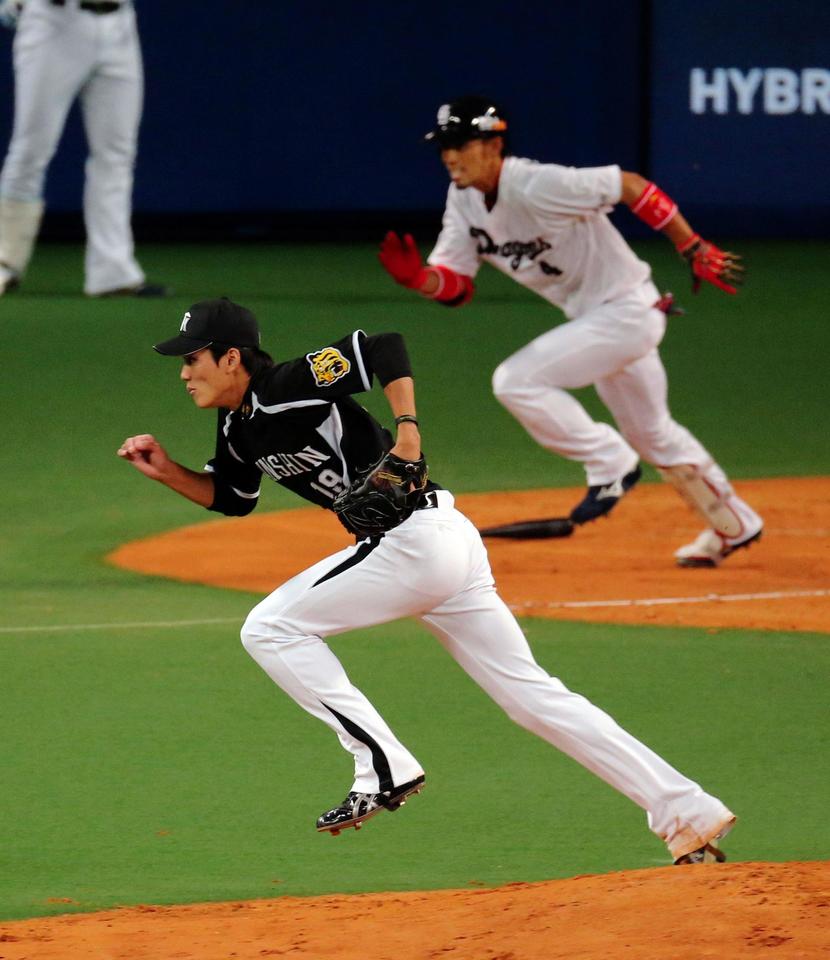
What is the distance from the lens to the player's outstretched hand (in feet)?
18.6

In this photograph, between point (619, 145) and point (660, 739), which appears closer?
point (660, 739)

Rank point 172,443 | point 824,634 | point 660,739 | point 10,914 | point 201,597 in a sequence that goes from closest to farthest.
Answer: point 10,914, point 660,739, point 824,634, point 201,597, point 172,443

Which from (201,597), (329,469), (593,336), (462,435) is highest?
(329,469)

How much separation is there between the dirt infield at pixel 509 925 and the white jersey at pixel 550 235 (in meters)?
4.45

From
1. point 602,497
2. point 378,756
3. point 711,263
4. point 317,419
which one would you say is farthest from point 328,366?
point 602,497

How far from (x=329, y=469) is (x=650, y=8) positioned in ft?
41.8

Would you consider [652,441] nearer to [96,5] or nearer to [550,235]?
[550,235]

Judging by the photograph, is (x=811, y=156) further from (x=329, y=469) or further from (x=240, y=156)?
(x=329, y=469)

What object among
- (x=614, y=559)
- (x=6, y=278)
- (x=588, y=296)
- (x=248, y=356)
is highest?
(x=248, y=356)

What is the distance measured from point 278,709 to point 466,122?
289cm

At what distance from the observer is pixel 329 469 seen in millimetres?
5551

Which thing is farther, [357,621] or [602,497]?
[602,497]

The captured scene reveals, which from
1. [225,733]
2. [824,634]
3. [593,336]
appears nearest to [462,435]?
[593,336]

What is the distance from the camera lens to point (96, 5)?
46.2 feet
